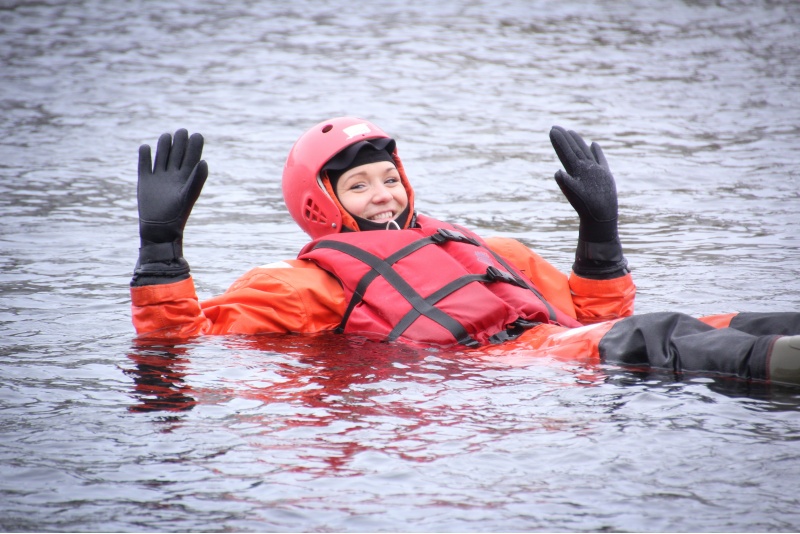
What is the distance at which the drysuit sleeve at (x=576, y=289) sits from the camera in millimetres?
5680

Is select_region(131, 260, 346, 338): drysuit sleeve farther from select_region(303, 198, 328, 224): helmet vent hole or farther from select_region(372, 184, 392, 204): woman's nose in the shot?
select_region(372, 184, 392, 204): woman's nose

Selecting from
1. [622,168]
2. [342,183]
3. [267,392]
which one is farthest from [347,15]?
[267,392]

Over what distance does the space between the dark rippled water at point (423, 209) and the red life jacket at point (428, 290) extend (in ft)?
0.51

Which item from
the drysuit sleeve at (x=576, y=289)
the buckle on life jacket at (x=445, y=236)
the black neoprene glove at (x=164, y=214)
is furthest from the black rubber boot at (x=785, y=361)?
the black neoprene glove at (x=164, y=214)

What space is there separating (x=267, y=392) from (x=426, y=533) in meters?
1.47

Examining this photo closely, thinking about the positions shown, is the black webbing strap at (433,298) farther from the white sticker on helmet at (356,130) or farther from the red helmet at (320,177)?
the white sticker on helmet at (356,130)

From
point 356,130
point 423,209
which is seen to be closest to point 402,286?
point 356,130

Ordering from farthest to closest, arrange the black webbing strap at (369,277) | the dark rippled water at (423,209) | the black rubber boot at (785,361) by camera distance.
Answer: the black webbing strap at (369,277) < the black rubber boot at (785,361) < the dark rippled water at (423,209)

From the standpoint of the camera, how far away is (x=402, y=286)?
200 inches

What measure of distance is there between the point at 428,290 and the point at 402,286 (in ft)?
0.41

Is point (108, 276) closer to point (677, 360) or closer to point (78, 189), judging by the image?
point (78, 189)

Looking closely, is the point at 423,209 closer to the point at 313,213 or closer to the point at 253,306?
the point at 313,213

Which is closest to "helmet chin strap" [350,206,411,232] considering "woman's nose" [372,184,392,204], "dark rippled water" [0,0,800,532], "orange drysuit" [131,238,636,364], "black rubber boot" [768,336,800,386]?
"woman's nose" [372,184,392,204]

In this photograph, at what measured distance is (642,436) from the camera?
375 cm
